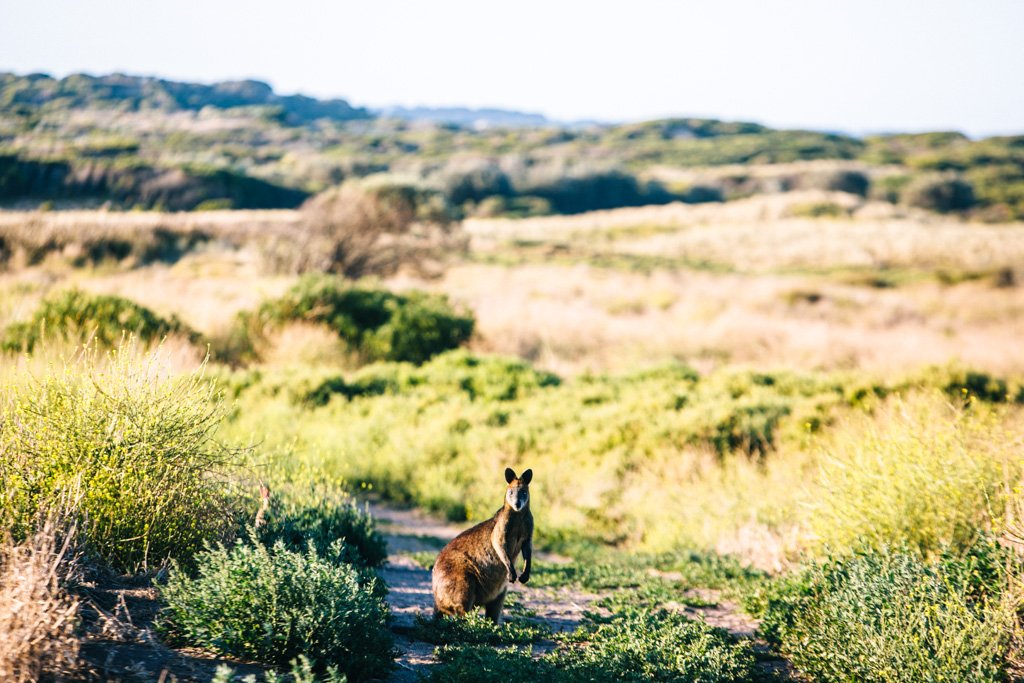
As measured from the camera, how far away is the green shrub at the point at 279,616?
3.96 m

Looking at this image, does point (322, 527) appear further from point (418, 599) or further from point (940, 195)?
point (940, 195)

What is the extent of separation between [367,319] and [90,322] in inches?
256

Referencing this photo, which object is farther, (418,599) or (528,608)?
(418,599)

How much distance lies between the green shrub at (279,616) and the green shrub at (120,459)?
2.31 ft

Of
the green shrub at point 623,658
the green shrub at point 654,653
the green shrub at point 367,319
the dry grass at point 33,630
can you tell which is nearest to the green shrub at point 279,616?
the green shrub at point 623,658

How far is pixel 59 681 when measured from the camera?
3246 mm

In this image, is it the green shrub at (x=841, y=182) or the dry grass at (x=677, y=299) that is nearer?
the dry grass at (x=677, y=299)

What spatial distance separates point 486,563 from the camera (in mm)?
4785

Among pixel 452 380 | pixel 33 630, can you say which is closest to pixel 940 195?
pixel 452 380

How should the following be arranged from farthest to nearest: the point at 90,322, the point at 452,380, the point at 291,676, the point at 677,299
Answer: the point at 677,299
the point at 452,380
the point at 90,322
the point at 291,676

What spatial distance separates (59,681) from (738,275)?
3682 centimetres

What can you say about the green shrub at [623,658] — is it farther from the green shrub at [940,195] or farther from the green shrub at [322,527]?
the green shrub at [940,195]

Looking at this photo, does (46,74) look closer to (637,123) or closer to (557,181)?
(557,181)

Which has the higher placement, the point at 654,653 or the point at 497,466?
the point at 654,653
